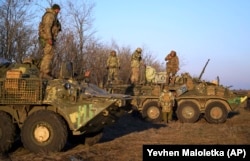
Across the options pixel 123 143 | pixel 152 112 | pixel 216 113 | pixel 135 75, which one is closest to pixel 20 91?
pixel 123 143

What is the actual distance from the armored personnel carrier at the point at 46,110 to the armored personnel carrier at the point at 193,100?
30.0 feet

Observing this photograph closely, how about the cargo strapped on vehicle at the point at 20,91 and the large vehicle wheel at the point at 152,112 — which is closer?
the cargo strapped on vehicle at the point at 20,91

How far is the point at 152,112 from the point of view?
64.7 feet

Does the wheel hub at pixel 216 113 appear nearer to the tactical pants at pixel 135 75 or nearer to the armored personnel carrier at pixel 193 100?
the armored personnel carrier at pixel 193 100

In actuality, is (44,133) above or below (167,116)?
below

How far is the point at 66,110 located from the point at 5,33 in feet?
47.4

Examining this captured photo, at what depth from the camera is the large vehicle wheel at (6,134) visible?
385 inches

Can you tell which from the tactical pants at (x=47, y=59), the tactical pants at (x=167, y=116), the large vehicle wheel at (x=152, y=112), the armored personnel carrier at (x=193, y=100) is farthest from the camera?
the large vehicle wheel at (x=152, y=112)

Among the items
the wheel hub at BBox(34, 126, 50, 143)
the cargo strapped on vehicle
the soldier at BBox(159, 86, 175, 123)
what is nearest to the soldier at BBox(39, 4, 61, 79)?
the cargo strapped on vehicle

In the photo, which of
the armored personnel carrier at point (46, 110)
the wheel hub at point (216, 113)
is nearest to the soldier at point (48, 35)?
the armored personnel carrier at point (46, 110)

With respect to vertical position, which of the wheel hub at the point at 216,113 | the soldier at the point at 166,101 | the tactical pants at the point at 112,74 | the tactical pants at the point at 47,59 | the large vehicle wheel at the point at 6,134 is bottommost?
the large vehicle wheel at the point at 6,134

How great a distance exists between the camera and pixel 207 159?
763 centimetres

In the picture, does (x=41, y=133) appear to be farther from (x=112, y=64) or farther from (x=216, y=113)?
(x=112, y=64)

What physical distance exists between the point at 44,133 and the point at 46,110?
0.51 metres
